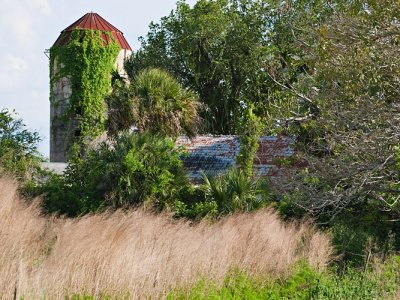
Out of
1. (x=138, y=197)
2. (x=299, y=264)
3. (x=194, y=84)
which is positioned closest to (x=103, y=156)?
(x=138, y=197)

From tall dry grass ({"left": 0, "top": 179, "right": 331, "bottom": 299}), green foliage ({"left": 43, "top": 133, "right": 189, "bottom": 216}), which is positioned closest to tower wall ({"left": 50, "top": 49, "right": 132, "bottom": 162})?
green foliage ({"left": 43, "top": 133, "right": 189, "bottom": 216})

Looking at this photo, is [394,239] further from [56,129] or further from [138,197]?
[56,129]

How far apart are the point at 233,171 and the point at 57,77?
56.6 feet

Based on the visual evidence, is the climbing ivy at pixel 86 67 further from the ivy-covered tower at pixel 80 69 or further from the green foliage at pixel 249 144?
the green foliage at pixel 249 144

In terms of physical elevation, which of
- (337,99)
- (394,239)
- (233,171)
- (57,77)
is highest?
(57,77)

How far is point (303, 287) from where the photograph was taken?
13578mm

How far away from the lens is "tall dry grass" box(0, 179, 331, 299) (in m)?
9.95

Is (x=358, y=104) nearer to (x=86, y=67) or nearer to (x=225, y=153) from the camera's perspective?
(x=225, y=153)

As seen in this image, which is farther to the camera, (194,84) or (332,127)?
(194,84)

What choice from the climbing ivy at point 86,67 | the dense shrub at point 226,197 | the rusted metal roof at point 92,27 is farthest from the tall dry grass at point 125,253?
the rusted metal roof at point 92,27

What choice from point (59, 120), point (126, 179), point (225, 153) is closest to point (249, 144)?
point (126, 179)

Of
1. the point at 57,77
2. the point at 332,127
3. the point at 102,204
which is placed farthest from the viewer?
the point at 57,77

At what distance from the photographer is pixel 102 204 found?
21422mm

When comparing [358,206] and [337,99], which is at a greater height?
[337,99]
